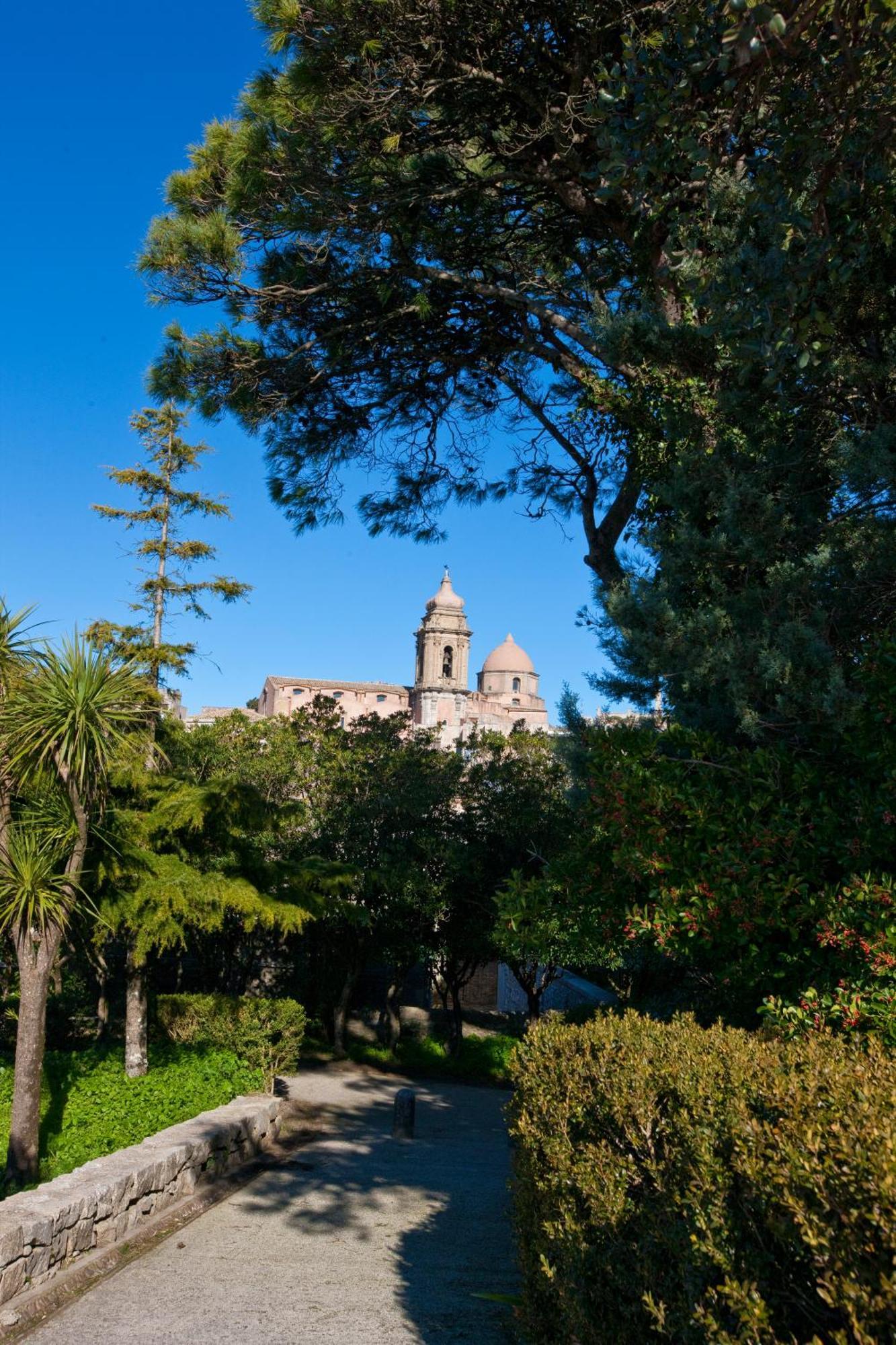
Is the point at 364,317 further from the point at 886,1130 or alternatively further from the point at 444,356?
the point at 886,1130

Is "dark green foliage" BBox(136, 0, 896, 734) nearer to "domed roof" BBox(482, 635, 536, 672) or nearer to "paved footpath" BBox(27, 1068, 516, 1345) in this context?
"paved footpath" BBox(27, 1068, 516, 1345)

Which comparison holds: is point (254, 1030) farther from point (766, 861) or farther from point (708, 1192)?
point (708, 1192)

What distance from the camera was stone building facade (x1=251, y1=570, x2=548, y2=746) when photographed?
76062mm

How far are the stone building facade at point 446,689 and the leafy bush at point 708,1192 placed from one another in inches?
2521

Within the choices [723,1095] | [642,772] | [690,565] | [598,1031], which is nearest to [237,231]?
[690,565]

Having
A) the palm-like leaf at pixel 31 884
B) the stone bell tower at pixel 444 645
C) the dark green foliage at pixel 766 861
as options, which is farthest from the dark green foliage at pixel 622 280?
the stone bell tower at pixel 444 645

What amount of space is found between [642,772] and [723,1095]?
2.66 meters

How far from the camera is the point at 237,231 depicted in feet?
30.9

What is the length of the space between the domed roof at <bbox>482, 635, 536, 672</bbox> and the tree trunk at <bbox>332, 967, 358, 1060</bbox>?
7312cm

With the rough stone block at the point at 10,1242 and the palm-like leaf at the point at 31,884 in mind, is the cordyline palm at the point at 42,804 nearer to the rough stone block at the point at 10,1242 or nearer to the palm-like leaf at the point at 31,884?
the palm-like leaf at the point at 31,884

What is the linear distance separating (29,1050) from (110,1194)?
1927 millimetres

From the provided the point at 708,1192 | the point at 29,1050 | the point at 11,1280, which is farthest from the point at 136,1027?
the point at 708,1192

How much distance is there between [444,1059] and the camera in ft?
71.8

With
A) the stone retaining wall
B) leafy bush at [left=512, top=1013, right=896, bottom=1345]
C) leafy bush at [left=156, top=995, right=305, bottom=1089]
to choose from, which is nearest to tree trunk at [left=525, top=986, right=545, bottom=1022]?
leafy bush at [left=156, top=995, right=305, bottom=1089]
